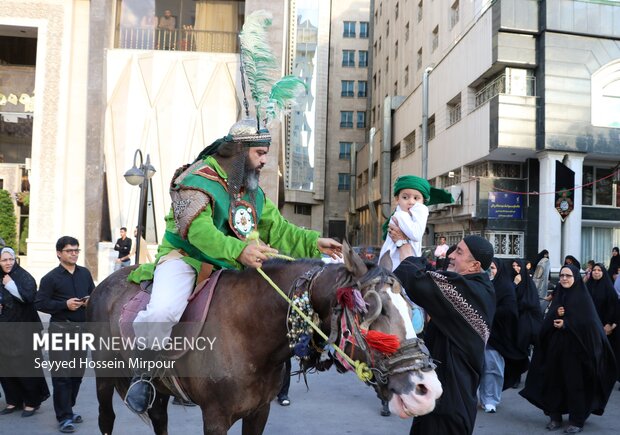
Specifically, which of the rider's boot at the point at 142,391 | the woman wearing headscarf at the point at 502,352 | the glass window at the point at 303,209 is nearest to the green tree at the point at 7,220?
the woman wearing headscarf at the point at 502,352

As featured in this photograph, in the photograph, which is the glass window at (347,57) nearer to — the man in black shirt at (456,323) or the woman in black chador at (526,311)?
the woman in black chador at (526,311)

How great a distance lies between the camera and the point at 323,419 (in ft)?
23.5

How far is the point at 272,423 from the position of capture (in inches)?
271

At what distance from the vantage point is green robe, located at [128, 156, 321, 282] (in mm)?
3309

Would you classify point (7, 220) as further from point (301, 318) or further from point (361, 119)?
point (361, 119)

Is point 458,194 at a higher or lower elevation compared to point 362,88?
lower

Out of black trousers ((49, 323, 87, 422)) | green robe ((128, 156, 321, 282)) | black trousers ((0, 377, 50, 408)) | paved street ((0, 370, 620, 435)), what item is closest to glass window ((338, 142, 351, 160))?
paved street ((0, 370, 620, 435))

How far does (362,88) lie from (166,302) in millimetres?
58309

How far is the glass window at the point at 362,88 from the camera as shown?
59.8 meters

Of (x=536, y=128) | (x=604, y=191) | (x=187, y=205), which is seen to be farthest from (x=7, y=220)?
(x=604, y=191)

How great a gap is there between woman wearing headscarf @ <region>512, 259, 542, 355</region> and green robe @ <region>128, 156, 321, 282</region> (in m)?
5.37

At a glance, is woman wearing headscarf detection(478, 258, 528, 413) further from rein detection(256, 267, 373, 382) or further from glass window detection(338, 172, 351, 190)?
glass window detection(338, 172, 351, 190)

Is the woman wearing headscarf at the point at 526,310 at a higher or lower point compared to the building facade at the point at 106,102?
lower

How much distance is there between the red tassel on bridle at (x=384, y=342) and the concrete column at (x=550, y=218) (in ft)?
65.4
